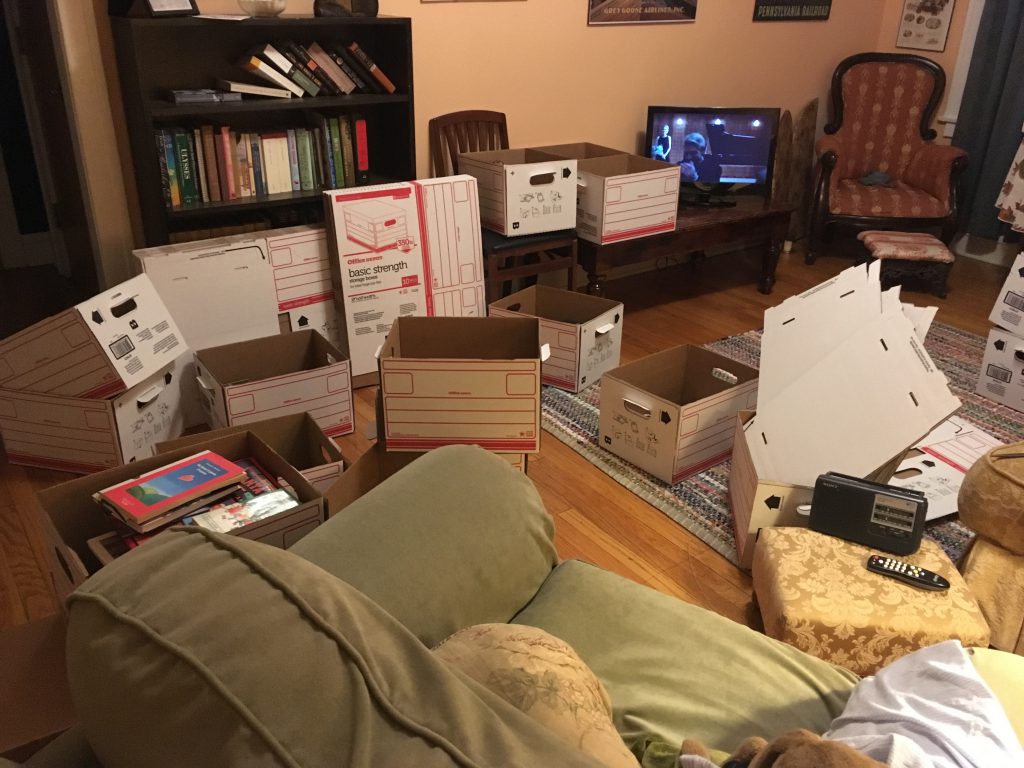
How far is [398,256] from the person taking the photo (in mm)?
3141

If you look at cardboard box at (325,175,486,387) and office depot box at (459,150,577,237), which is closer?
cardboard box at (325,175,486,387)

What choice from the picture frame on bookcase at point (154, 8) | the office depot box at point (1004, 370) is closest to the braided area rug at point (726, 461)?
the office depot box at point (1004, 370)

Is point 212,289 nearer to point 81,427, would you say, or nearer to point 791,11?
point 81,427

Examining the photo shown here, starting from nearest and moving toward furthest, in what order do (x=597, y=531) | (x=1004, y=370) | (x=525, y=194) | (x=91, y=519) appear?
(x=91, y=519) < (x=597, y=531) < (x=1004, y=370) < (x=525, y=194)

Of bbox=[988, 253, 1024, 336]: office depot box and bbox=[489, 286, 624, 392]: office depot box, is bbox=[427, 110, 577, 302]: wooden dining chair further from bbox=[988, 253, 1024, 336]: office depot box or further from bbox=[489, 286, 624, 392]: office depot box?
bbox=[988, 253, 1024, 336]: office depot box

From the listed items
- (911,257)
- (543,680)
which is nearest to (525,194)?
(911,257)

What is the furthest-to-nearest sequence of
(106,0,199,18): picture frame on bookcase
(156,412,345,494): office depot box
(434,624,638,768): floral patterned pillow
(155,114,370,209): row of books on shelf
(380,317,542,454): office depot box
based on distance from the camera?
1. (155,114,370,209): row of books on shelf
2. (106,0,199,18): picture frame on bookcase
3. (380,317,542,454): office depot box
4. (156,412,345,494): office depot box
5. (434,624,638,768): floral patterned pillow

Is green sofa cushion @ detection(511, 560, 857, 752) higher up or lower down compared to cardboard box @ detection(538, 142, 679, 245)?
lower down

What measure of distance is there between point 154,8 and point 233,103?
375mm

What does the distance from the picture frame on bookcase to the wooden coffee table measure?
1.76 metres

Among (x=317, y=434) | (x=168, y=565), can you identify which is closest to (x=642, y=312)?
(x=317, y=434)

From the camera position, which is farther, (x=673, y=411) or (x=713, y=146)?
(x=713, y=146)

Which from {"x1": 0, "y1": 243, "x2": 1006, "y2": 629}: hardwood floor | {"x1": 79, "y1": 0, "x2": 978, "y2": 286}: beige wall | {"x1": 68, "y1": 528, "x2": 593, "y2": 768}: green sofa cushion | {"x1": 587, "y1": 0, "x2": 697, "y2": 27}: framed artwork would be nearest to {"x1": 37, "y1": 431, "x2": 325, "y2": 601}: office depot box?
{"x1": 0, "y1": 243, "x2": 1006, "y2": 629}: hardwood floor

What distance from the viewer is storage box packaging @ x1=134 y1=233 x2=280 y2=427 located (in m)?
2.77
